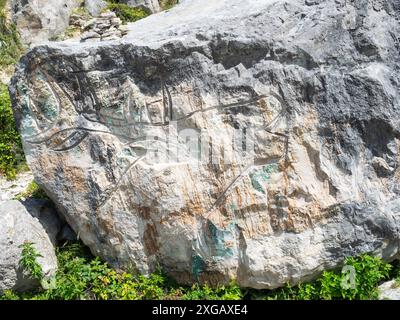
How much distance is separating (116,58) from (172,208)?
183 cm

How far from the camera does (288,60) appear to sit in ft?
16.9

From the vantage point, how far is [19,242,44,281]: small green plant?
5.50 metres

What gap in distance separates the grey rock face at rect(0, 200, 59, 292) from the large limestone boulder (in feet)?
3.51

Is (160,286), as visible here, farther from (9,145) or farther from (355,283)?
(9,145)

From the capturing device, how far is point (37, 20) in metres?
12.2

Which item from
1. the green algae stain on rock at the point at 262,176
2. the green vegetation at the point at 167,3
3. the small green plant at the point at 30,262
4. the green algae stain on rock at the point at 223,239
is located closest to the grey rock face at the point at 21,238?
the small green plant at the point at 30,262

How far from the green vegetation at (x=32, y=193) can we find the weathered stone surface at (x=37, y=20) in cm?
609

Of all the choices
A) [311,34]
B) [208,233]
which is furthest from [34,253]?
[311,34]

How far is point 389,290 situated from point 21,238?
4302mm

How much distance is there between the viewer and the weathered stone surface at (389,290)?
5137 millimetres

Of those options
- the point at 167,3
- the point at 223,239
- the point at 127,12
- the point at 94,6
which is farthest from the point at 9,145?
the point at 167,3

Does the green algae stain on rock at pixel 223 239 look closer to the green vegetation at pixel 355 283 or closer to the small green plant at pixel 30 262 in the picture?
the green vegetation at pixel 355 283

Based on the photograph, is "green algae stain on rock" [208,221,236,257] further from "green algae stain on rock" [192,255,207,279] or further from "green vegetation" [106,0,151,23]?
"green vegetation" [106,0,151,23]

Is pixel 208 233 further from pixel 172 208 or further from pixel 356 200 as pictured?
pixel 356 200
